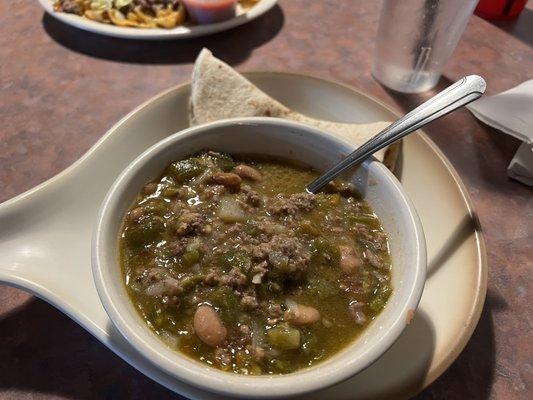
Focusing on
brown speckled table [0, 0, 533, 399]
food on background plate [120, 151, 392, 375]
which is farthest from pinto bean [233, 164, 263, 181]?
brown speckled table [0, 0, 533, 399]

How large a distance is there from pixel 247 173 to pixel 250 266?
0.49 metres

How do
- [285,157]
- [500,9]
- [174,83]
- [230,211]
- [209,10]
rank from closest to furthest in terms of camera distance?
1. [230,211]
2. [285,157]
3. [174,83]
4. [209,10]
5. [500,9]

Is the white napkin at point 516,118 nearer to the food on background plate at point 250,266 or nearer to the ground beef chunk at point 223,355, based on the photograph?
the food on background plate at point 250,266

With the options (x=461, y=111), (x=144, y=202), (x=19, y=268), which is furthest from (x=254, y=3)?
(x=19, y=268)

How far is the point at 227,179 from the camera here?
188cm

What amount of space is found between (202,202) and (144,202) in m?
0.23

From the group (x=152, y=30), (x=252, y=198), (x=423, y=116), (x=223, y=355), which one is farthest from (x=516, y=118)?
(x=152, y=30)

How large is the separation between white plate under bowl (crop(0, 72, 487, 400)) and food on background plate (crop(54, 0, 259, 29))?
1210 mm

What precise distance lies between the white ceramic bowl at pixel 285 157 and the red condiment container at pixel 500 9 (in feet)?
8.39

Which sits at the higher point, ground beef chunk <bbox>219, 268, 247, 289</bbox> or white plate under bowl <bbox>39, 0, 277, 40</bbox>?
ground beef chunk <bbox>219, 268, 247, 289</bbox>

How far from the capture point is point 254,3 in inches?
141

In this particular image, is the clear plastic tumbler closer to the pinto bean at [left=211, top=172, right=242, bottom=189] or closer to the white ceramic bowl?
the white ceramic bowl

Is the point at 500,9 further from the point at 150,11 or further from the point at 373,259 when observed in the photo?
the point at 373,259

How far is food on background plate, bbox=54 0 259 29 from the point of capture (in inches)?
128
